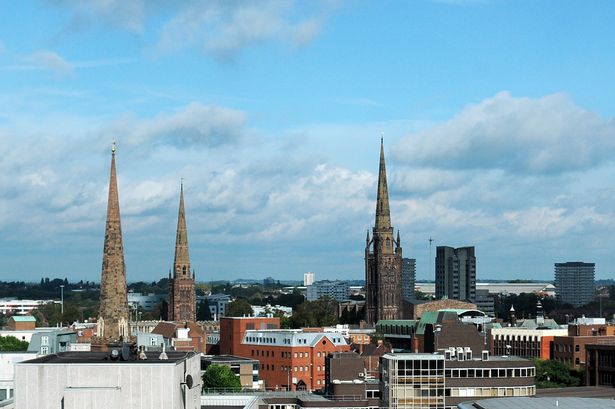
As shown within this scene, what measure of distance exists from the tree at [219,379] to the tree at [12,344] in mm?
20664

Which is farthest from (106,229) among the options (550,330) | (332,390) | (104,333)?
(550,330)

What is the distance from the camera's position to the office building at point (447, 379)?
10806 cm

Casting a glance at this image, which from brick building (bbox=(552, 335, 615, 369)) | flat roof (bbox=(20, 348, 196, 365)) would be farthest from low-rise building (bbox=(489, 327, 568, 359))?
flat roof (bbox=(20, 348, 196, 365))

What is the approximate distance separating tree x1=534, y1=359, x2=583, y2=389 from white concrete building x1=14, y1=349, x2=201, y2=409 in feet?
340

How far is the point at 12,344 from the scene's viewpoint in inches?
6093

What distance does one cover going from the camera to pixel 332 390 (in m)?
121

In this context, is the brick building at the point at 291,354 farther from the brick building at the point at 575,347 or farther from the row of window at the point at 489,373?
the row of window at the point at 489,373

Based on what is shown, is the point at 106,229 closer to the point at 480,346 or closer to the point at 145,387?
the point at 480,346

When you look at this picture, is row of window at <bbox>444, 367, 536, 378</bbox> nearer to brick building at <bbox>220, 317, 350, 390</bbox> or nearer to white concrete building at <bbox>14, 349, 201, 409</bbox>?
brick building at <bbox>220, 317, 350, 390</bbox>

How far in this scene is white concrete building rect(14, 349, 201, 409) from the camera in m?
49.8

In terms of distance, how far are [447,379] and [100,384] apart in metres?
66.0

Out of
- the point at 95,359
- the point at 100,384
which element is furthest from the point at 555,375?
the point at 100,384

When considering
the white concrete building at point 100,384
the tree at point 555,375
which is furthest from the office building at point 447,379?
the white concrete building at point 100,384

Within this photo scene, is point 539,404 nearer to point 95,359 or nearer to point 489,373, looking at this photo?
point 95,359
